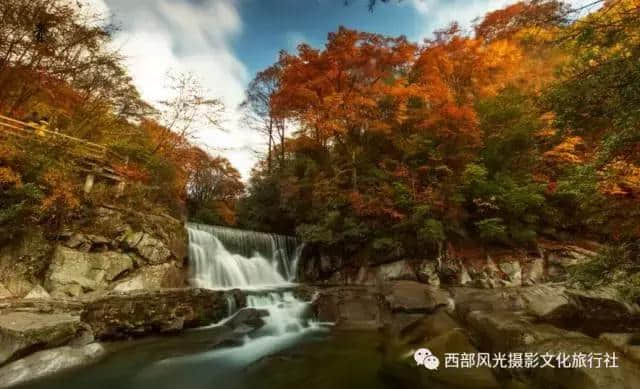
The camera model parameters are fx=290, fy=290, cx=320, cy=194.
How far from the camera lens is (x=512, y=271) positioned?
1114 cm

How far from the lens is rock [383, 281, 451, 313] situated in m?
7.60

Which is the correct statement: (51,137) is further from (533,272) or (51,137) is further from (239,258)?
(533,272)

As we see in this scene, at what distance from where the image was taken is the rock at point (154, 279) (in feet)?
27.4

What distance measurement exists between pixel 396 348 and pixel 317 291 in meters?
4.49

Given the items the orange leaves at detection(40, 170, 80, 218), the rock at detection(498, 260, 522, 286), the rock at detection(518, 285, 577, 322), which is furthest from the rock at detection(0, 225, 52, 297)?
the rock at detection(498, 260, 522, 286)

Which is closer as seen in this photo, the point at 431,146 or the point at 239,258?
the point at 431,146

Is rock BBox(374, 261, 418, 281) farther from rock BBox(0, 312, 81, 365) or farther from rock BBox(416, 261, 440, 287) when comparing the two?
rock BBox(0, 312, 81, 365)

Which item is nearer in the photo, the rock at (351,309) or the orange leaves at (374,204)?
the rock at (351,309)

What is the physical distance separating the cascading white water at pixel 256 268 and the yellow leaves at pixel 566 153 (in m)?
11.1

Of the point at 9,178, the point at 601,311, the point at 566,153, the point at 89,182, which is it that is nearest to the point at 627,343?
the point at 601,311

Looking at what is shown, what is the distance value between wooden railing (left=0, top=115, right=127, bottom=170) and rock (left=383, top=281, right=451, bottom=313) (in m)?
10.4

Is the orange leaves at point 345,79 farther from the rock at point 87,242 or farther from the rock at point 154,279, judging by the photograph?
the rock at point 87,242

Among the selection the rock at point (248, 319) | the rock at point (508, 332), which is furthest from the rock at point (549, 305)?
the rock at point (248, 319)

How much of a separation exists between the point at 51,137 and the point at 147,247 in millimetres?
4170
